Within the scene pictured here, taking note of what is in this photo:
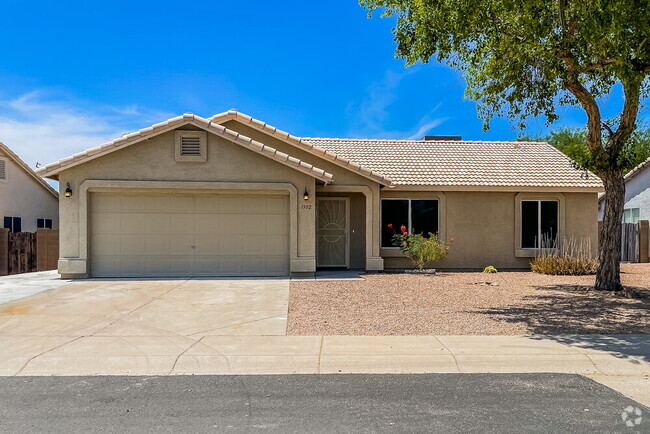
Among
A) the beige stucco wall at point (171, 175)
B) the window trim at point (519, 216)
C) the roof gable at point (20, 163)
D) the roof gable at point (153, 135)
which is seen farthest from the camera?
the roof gable at point (20, 163)

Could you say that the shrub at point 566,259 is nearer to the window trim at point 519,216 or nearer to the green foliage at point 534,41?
the window trim at point 519,216

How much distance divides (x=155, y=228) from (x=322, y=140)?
806 cm

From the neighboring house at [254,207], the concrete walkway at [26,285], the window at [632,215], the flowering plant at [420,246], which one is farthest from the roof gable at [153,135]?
the window at [632,215]

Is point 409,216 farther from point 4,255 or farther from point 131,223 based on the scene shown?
point 4,255

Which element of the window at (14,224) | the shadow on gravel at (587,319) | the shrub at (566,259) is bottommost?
the shadow on gravel at (587,319)

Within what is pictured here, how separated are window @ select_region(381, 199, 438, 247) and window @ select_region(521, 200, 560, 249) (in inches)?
116

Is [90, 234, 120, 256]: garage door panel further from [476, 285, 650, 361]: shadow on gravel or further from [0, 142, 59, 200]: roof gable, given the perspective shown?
[476, 285, 650, 361]: shadow on gravel

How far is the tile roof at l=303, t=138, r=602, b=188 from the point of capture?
58.0 ft

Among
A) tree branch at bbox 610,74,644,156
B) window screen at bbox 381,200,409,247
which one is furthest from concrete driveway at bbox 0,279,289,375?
tree branch at bbox 610,74,644,156

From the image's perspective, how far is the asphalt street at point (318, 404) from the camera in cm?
496

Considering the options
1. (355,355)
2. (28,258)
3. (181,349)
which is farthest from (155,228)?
(355,355)

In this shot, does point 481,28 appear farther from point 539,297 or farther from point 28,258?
point 28,258

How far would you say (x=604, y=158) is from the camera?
12.3 meters

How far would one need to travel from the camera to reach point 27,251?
18.7 metres
